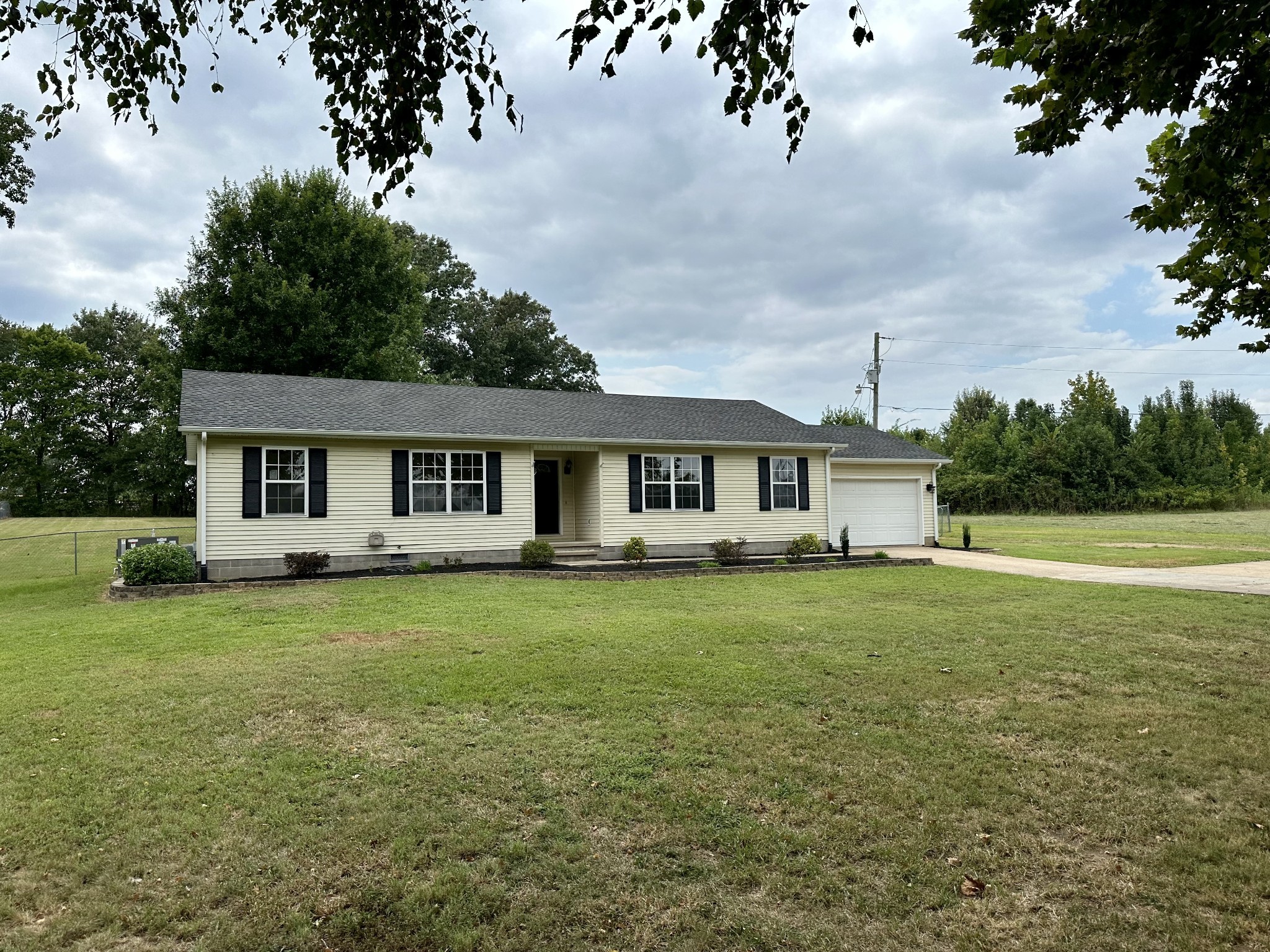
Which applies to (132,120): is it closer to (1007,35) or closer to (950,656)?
(1007,35)

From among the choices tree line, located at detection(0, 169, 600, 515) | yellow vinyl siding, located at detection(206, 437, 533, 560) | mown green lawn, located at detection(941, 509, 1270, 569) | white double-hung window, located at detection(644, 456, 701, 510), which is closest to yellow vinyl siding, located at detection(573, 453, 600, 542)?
white double-hung window, located at detection(644, 456, 701, 510)

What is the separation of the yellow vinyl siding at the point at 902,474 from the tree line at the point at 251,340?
58.4 feet

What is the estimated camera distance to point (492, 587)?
12055 mm

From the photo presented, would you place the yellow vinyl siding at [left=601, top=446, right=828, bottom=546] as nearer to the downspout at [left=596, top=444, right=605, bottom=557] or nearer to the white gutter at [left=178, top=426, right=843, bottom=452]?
the downspout at [left=596, top=444, right=605, bottom=557]

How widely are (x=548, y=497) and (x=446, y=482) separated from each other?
354cm

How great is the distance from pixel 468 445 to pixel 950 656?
447 inches

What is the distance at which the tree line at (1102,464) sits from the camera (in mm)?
43031

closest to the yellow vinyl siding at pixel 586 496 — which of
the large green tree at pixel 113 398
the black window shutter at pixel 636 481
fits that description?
the black window shutter at pixel 636 481

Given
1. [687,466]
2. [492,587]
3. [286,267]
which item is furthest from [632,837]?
[286,267]

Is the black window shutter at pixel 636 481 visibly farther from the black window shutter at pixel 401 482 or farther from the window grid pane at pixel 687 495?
the black window shutter at pixel 401 482

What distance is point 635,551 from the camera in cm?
1551

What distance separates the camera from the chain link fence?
633 inches

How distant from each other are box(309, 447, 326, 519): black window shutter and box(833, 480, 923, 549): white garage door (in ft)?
43.9

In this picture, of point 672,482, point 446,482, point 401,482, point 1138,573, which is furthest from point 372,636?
point 1138,573
